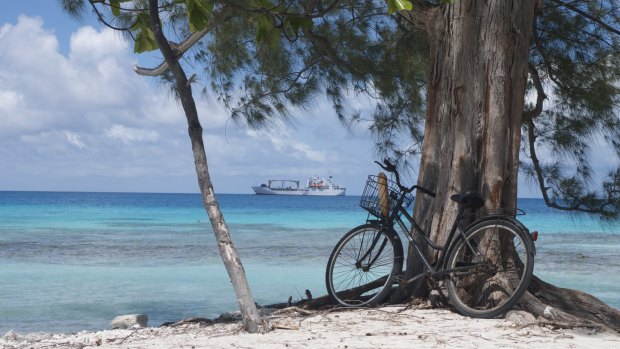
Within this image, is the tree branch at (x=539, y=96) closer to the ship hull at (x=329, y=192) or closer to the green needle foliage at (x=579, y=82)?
the green needle foliage at (x=579, y=82)

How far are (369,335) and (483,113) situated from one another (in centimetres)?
159

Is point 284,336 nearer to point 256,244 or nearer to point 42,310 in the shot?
point 42,310

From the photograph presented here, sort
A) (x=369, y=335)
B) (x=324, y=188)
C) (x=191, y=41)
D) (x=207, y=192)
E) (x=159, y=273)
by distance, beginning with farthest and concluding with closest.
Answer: (x=324, y=188)
(x=159, y=273)
(x=191, y=41)
(x=207, y=192)
(x=369, y=335)

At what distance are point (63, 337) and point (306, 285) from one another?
563 centimetres

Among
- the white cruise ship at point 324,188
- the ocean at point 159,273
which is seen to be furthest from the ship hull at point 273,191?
the ocean at point 159,273

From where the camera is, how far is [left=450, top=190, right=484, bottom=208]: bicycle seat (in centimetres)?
455

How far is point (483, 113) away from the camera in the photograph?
15.6 feet

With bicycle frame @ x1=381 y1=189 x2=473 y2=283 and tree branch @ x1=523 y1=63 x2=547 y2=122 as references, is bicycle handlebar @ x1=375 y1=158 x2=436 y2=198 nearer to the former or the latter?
bicycle frame @ x1=381 y1=189 x2=473 y2=283

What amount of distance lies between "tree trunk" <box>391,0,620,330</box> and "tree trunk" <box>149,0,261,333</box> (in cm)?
112

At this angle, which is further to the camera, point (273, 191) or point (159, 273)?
point (273, 191)

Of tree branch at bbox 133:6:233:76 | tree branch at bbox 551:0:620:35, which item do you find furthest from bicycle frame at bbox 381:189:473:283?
tree branch at bbox 551:0:620:35

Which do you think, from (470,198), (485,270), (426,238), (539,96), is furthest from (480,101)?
(539,96)

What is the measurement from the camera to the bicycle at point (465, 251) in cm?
440

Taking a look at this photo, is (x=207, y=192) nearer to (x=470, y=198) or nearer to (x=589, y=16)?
(x=470, y=198)
